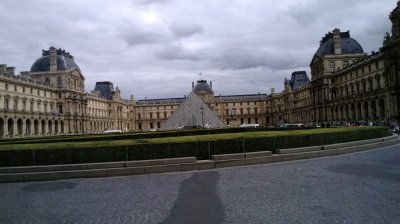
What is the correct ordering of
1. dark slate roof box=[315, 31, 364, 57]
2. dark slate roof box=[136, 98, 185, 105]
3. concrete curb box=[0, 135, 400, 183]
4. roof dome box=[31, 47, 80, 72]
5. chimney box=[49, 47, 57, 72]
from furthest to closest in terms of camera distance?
dark slate roof box=[136, 98, 185, 105] < roof dome box=[31, 47, 80, 72] < chimney box=[49, 47, 57, 72] < dark slate roof box=[315, 31, 364, 57] < concrete curb box=[0, 135, 400, 183]

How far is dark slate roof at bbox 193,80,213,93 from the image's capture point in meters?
121

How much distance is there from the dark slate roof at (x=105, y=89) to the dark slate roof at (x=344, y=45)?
63955 mm

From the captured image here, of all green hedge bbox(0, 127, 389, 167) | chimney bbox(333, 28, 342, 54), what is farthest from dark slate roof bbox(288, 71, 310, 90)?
green hedge bbox(0, 127, 389, 167)

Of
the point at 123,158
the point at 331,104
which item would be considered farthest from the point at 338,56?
the point at 123,158

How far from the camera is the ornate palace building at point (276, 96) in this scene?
48.1m

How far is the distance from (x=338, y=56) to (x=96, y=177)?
223ft

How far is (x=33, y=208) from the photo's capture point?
809 centimetres

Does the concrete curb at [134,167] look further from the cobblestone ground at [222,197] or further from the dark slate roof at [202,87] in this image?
the dark slate roof at [202,87]

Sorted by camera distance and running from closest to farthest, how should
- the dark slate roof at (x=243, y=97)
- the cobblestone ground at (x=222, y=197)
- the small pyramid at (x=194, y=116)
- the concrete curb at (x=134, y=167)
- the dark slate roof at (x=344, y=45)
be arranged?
the cobblestone ground at (x=222, y=197) → the concrete curb at (x=134, y=167) → the small pyramid at (x=194, y=116) → the dark slate roof at (x=344, y=45) → the dark slate roof at (x=243, y=97)

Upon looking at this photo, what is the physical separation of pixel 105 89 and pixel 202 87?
110 ft

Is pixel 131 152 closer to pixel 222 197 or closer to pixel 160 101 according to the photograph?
pixel 222 197

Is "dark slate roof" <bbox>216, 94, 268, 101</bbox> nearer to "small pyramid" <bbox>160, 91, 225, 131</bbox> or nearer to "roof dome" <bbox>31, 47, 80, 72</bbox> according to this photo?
"roof dome" <bbox>31, 47, 80, 72</bbox>

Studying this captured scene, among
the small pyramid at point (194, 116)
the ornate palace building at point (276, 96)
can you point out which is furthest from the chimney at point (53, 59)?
the small pyramid at point (194, 116)

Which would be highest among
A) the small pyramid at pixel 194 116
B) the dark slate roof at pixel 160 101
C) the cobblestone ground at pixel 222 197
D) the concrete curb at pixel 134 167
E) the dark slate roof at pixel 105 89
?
the dark slate roof at pixel 105 89
